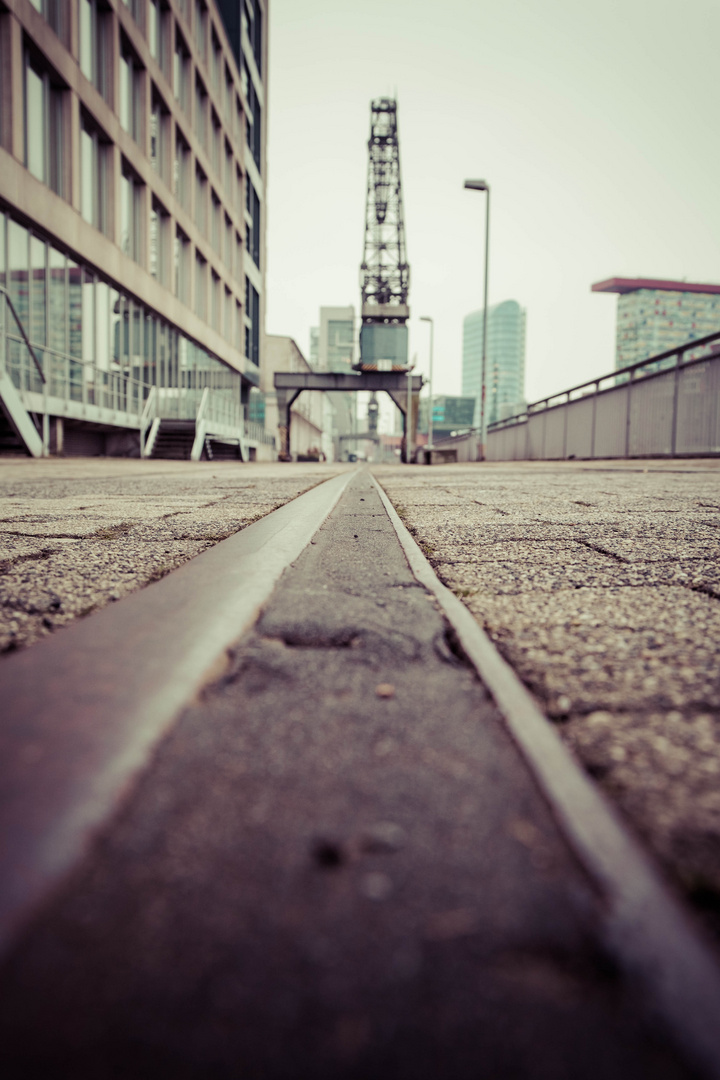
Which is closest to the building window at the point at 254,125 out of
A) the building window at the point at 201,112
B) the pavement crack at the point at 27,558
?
the building window at the point at 201,112

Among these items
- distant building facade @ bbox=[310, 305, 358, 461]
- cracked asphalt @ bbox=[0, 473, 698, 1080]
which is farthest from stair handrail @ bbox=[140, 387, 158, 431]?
distant building facade @ bbox=[310, 305, 358, 461]

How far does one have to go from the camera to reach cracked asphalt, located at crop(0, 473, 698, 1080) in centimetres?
38

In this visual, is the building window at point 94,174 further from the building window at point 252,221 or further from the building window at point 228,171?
the building window at point 252,221

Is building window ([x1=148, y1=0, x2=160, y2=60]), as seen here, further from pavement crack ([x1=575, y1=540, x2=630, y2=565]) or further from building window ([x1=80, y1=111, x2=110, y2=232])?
pavement crack ([x1=575, y1=540, x2=630, y2=565])

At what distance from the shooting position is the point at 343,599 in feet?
4.92

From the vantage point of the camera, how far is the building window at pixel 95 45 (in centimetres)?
1571

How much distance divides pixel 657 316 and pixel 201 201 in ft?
358

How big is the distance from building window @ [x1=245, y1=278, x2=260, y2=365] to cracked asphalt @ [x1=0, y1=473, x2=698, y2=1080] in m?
36.8

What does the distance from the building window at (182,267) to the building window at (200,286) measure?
1248 millimetres

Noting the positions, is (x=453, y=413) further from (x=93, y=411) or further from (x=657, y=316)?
(x=93, y=411)

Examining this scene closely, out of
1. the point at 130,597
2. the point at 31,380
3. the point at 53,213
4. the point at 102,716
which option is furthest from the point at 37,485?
the point at 53,213

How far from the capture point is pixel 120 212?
59.3ft

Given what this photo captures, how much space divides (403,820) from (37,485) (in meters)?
6.08

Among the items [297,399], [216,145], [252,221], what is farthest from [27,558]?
[297,399]
